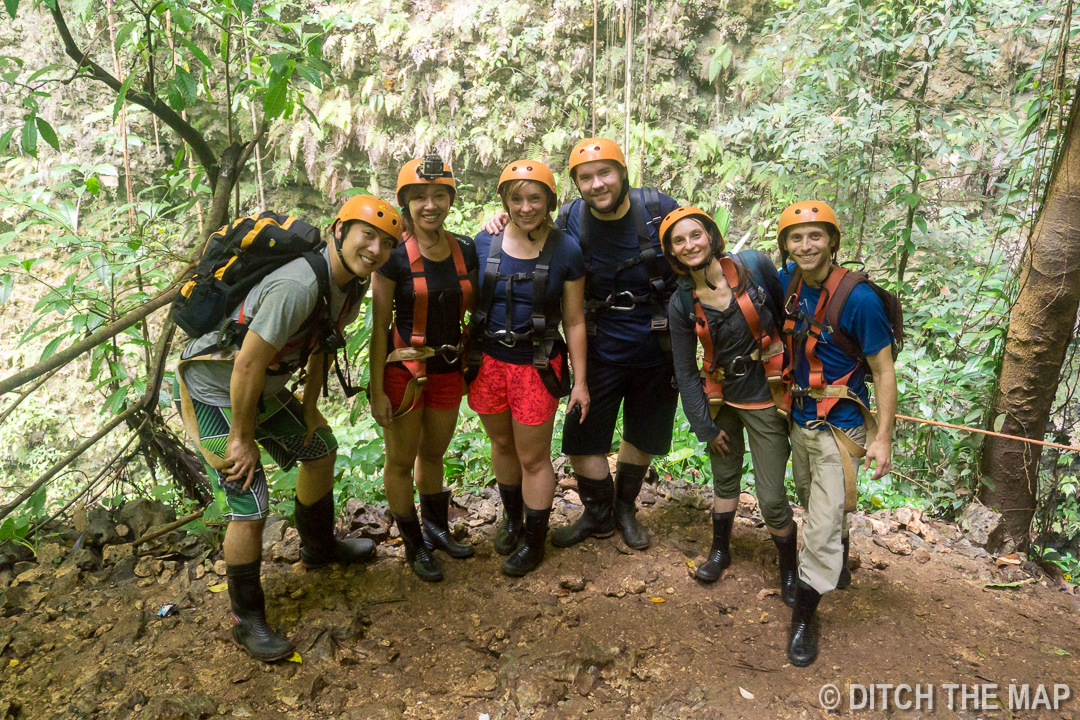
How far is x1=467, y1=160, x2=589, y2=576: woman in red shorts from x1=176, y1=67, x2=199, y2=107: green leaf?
153cm

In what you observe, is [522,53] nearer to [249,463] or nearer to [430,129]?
[430,129]

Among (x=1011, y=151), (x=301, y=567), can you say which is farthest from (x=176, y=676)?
(x=1011, y=151)

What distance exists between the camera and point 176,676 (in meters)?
2.86

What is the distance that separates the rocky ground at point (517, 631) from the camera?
279 cm

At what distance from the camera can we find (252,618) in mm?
3041

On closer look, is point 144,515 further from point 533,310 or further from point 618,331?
point 618,331

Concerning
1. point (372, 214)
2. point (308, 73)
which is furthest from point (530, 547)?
point (308, 73)

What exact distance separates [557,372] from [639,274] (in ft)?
2.32

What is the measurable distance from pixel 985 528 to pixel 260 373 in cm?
450

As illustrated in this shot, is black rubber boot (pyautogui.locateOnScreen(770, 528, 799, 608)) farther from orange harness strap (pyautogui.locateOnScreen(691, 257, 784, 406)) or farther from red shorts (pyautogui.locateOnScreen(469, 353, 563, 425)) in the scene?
red shorts (pyautogui.locateOnScreen(469, 353, 563, 425))

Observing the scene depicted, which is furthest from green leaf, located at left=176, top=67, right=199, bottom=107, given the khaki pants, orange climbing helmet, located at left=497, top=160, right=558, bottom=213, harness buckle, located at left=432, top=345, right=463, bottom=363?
the khaki pants

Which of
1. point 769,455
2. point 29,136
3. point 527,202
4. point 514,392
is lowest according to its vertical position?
point 769,455

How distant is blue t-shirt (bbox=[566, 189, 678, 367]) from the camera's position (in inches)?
136

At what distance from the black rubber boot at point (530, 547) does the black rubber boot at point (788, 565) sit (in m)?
1.29
